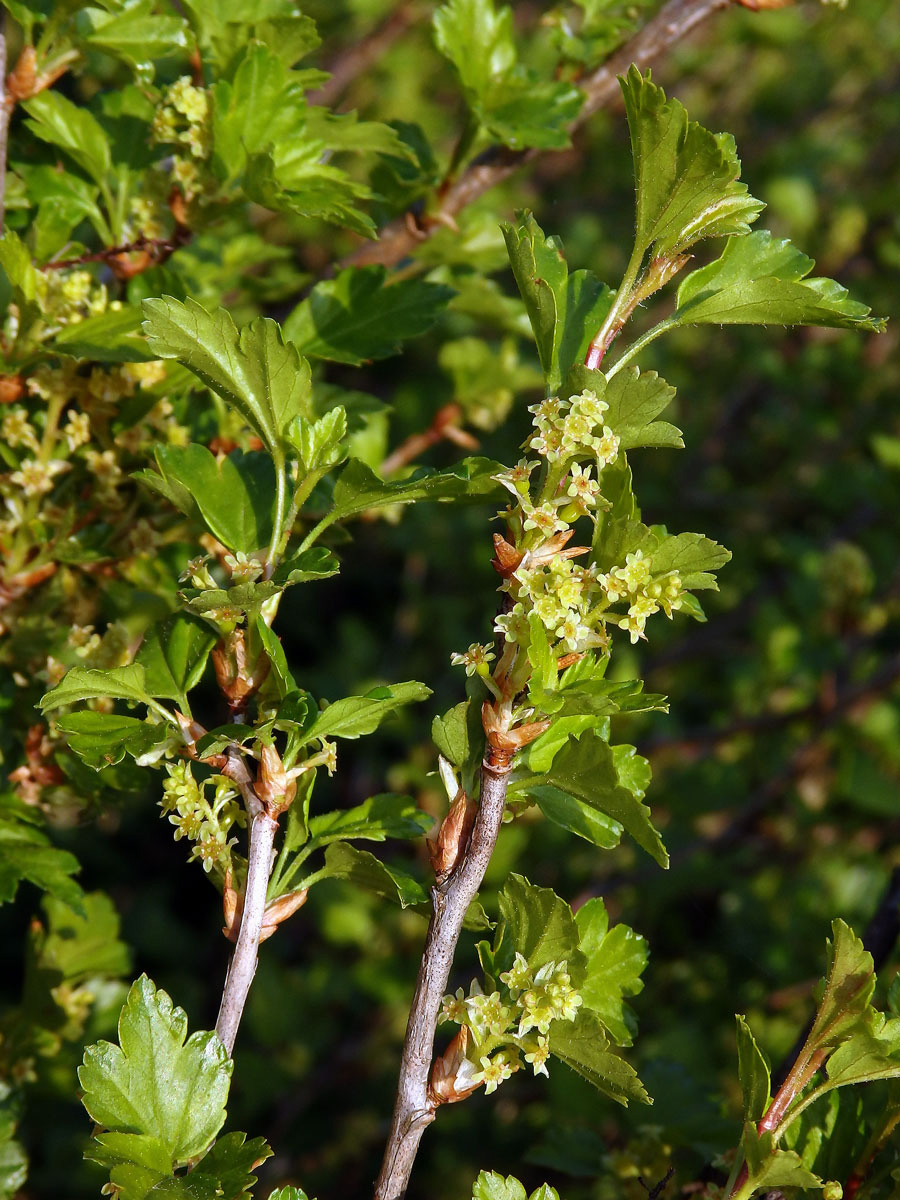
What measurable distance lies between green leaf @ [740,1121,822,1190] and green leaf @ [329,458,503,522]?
47 cm

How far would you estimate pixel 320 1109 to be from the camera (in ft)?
7.62

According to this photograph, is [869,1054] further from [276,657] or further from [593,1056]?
[276,657]

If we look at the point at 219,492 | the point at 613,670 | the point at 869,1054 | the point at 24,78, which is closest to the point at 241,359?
the point at 219,492

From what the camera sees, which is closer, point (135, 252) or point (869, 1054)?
point (869, 1054)

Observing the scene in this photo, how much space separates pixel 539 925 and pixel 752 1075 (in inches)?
7.2

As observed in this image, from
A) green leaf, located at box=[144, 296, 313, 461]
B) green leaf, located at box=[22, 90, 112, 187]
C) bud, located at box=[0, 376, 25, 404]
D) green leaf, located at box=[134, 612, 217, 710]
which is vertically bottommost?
green leaf, located at box=[134, 612, 217, 710]

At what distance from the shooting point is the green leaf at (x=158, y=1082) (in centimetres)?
78

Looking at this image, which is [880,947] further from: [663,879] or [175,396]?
[663,879]

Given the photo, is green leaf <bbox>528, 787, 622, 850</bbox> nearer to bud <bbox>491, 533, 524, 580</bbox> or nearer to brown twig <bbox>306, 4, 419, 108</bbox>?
bud <bbox>491, 533, 524, 580</bbox>

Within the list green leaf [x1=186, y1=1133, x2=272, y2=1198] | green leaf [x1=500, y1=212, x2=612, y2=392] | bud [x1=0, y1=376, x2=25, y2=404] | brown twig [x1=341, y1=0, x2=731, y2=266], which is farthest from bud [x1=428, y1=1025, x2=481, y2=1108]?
brown twig [x1=341, y1=0, x2=731, y2=266]

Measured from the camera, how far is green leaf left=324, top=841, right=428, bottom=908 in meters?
0.81

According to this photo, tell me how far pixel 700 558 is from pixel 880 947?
20.4 inches

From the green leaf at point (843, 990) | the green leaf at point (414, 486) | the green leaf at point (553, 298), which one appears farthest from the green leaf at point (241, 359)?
the green leaf at point (843, 990)

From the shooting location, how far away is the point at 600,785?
732 mm
